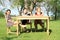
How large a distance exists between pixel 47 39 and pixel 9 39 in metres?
1.58

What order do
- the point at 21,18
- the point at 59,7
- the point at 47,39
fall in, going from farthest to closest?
the point at 59,7 < the point at 21,18 < the point at 47,39

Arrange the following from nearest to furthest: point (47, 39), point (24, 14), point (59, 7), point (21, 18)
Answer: point (47, 39) < point (21, 18) < point (24, 14) < point (59, 7)

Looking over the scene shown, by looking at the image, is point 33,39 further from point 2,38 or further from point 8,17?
point 8,17

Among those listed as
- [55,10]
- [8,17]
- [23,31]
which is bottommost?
[55,10]

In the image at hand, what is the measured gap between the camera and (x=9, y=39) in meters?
9.30

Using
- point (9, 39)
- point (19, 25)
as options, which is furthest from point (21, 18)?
point (9, 39)

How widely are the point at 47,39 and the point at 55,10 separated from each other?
50912 millimetres

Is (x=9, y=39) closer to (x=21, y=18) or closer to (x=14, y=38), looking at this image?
(x=14, y=38)

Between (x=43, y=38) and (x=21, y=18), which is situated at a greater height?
(x=21, y=18)

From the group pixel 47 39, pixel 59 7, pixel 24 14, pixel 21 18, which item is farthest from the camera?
pixel 59 7

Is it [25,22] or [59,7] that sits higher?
[25,22]

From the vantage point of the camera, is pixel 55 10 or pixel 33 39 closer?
pixel 33 39

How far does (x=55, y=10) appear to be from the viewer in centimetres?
5962

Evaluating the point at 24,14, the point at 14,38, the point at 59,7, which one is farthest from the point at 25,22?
the point at 59,7
